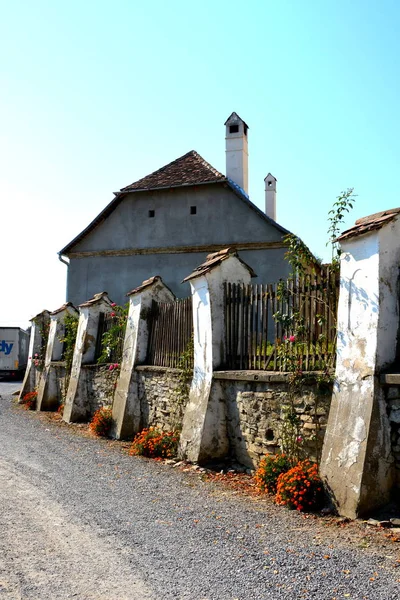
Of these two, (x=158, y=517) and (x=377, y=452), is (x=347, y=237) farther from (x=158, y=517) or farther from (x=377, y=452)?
(x=158, y=517)

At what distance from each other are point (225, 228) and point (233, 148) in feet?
11.8

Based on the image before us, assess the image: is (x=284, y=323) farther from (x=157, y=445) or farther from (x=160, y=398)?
(x=160, y=398)

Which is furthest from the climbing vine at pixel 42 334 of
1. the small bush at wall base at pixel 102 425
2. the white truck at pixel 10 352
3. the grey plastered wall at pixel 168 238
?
the white truck at pixel 10 352

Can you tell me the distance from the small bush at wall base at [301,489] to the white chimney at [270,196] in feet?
70.1

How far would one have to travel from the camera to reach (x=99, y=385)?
14398 mm

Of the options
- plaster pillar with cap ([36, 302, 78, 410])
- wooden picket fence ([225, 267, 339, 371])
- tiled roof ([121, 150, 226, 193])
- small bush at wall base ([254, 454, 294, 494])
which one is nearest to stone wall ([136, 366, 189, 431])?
wooden picket fence ([225, 267, 339, 371])

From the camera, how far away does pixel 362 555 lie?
484 cm

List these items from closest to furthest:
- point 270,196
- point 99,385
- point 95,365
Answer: point 99,385 < point 95,365 < point 270,196

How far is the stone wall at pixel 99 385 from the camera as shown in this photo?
13.6m

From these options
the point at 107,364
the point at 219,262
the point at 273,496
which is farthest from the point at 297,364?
the point at 107,364

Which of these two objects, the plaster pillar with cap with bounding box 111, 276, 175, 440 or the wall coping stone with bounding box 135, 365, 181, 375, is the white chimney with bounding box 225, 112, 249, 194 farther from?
the wall coping stone with bounding box 135, 365, 181, 375

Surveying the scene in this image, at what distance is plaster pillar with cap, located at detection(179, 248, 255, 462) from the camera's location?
8781mm

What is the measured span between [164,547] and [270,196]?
2356 cm

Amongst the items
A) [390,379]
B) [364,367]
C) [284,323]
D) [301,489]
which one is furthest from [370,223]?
[301,489]
